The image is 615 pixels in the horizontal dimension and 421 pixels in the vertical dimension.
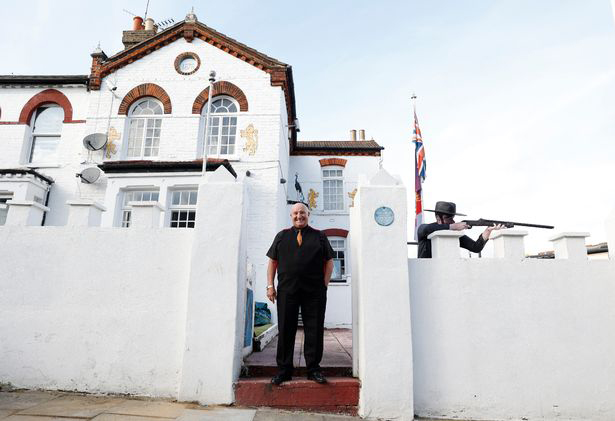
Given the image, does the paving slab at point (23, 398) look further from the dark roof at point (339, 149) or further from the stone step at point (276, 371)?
the dark roof at point (339, 149)

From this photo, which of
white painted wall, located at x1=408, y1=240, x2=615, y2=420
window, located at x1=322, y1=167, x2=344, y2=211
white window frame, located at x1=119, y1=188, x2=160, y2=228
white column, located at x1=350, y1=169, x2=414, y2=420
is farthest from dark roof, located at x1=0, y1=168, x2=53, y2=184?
white painted wall, located at x1=408, y1=240, x2=615, y2=420

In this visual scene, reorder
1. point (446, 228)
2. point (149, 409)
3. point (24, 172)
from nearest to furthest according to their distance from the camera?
point (149, 409) < point (446, 228) < point (24, 172)

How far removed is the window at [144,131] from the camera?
13531 millimetres

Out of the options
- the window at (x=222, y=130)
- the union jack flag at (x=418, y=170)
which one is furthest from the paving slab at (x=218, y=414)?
the window at (x=222, y=130)

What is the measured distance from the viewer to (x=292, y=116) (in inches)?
670

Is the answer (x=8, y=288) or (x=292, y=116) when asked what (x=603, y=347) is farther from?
(x=292, y=116)

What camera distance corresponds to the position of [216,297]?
13.6 feet

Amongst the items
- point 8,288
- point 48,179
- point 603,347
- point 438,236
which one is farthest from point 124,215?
point 603,347

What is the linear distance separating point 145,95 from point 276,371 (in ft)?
41.6

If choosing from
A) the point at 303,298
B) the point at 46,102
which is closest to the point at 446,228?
the point at 303,298

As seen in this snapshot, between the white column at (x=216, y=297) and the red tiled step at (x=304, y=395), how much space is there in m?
0.19

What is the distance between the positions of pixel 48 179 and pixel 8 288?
10.0 meters

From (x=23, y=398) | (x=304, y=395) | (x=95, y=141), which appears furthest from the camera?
(x=95, y=141)

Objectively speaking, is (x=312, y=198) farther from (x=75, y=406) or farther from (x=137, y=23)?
(x=75, y=406)
